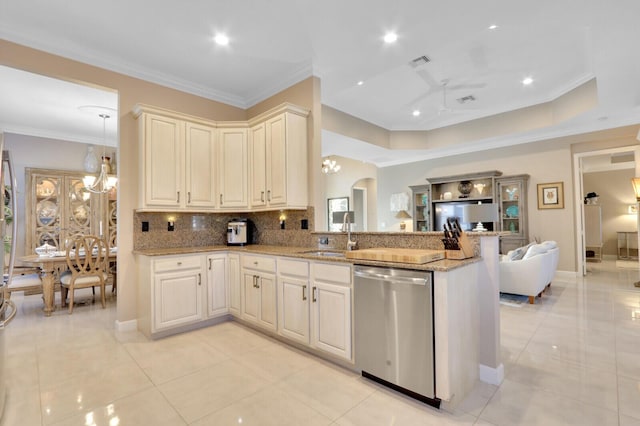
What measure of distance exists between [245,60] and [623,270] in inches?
355

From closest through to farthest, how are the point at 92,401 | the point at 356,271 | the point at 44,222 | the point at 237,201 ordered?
the point at 92,401 → the point at 356,271 → the point at 237,201 → the point at 44,222

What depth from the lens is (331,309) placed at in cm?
259

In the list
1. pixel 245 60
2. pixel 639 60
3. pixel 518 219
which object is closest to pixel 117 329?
pixel 245 60

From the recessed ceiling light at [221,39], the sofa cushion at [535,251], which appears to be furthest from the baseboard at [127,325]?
the sofa cushion at [535,251]

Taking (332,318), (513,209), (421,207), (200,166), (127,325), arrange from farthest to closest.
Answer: (421,207) < (513,209) < (200,166) < (127,325) < (332,318)

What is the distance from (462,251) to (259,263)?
2038 mm

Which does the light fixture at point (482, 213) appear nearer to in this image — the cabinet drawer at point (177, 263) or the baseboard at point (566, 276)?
the baseboard at point (566, 276)

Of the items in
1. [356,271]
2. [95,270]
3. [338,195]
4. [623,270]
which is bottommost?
[623,270]

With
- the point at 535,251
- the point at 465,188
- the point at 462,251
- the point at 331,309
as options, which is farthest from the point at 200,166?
the point at 465,188

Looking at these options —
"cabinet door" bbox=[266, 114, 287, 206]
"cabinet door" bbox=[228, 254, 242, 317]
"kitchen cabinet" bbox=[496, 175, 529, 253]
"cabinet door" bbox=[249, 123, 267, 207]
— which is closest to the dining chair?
"cabinet door" bbox=[228, 254, 242, 317]

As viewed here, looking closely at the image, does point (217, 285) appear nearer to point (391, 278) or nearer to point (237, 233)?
point (237, 233)

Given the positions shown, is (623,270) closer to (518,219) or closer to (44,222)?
(518,219)

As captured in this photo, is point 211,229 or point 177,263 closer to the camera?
point 177,263

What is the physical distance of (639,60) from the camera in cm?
353
